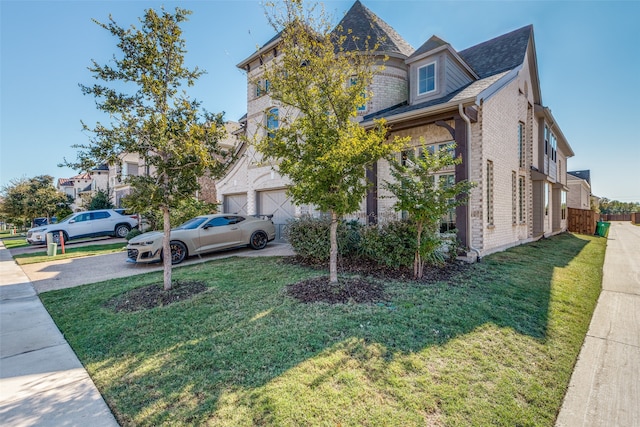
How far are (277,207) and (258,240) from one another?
2659 millimetres

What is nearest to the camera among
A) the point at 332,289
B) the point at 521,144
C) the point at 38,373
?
the point at 38,373

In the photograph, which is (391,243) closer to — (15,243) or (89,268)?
(89,268)

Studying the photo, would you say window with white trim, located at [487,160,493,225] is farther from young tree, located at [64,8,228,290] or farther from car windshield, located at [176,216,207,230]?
car windshield, located at [176,216,207,230]

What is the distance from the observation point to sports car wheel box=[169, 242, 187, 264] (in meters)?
8.87

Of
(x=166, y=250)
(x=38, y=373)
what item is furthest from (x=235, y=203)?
(x=38, y=373)

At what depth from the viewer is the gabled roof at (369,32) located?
39.6 feet

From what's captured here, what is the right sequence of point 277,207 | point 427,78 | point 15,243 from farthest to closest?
1. point 15,243
2. point 277,207
3. point 427,78

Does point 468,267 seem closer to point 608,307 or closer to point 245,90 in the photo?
point 608,307

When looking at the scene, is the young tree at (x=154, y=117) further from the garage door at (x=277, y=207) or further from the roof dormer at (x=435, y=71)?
the roof dormer at (x=435, y=71)

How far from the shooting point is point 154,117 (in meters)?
5.01

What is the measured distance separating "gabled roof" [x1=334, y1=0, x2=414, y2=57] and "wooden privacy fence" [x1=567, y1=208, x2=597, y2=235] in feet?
54.5

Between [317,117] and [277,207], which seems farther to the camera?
[277,207]

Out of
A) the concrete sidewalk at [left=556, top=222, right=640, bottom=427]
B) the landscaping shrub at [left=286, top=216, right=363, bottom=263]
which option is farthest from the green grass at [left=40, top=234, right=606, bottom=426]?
the landscaping shrub at [left=286, top=216, right=363, bottom=263]

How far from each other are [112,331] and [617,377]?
6.15 m
